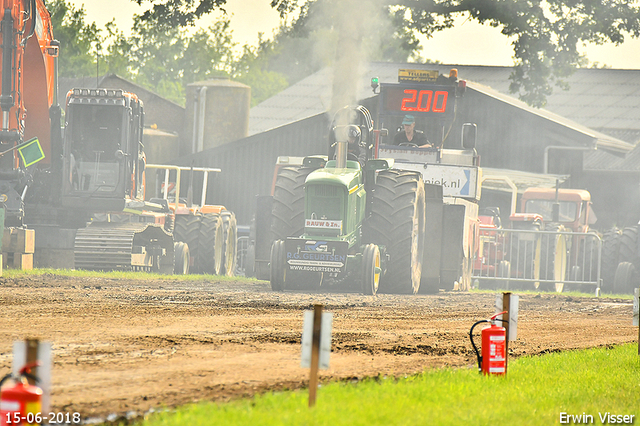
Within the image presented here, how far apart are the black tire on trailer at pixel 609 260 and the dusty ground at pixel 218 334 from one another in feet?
19.5

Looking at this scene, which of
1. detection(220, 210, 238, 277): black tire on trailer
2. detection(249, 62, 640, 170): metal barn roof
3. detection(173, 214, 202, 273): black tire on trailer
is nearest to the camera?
detection(173, 214, 202, 273): black tire on trailer

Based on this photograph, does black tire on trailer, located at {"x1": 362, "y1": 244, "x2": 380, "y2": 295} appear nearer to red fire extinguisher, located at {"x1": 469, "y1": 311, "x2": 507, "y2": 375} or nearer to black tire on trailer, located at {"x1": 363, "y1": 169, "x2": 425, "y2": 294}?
black tire on trailer, located at {"x1": 363, "y1": 169, "x2": 425, "y2": 294}

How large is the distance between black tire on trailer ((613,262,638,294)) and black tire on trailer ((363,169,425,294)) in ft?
24.5

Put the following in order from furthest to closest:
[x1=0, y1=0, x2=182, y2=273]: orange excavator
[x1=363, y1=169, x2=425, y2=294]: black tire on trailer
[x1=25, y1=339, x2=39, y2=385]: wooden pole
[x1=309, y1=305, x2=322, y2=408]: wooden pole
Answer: [x1=0, y1=0, x2=182, y2=273]: orange excavator, [x1=363, y1=169, x2=425, y2=294]: black tire on trailer, [x1=309, y1=305, x2=322, y2=408]: wooden pole, [x1=25, y1=339, x2=39, y2=385]: wooden pole

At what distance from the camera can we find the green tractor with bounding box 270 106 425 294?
14.8m

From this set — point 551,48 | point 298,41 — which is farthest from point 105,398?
point 298,41

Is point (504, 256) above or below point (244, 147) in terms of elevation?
below

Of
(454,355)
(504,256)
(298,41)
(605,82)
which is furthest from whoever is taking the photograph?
(298,41)

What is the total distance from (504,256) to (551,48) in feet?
24.8

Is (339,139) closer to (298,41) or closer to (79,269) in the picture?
(79,269)

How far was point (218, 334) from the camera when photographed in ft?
30.0

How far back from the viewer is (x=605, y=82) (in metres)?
49.9

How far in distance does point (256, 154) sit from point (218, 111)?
13.6 feet

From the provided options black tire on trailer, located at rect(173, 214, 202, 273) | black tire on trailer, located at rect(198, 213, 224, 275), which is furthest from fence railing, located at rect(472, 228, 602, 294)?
black tire on trailer, located at rect(173, 214, 202, 273)
